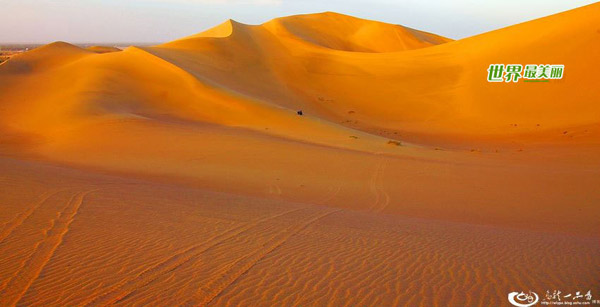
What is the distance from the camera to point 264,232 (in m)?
7.16

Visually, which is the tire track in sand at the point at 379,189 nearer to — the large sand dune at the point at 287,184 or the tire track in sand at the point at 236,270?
the large sand dune at the point at 287,184

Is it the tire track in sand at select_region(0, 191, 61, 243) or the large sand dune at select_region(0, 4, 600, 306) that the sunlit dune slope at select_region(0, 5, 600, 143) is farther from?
the tire track in sand at select_region(0, 191, 61, 243)

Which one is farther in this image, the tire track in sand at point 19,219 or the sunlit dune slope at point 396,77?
the sunlit dune slope at point 396,77

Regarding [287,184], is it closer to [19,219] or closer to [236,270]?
[19,219]

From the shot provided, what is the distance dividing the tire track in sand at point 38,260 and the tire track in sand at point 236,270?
155cm

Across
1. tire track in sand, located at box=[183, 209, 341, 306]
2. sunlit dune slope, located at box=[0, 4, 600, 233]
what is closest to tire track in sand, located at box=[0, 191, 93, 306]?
tire track in sand, located at box=[183, 209, 341, 306]

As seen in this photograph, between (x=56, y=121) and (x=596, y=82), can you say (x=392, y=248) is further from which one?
(x=596, y=82)

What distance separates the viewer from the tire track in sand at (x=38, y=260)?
4406 mm

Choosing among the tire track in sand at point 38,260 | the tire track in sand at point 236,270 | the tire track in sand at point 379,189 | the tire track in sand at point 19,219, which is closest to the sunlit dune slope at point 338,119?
the tire track in sand at point 379,189

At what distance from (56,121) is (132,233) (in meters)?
14.7

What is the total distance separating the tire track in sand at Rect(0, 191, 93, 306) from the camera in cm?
441

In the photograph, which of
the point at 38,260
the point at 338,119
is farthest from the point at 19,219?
the point at 338,119

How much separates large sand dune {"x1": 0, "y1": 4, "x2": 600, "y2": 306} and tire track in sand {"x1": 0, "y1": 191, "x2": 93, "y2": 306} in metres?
0.02

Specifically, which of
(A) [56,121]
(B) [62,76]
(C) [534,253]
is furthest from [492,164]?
(B) [62,76]
